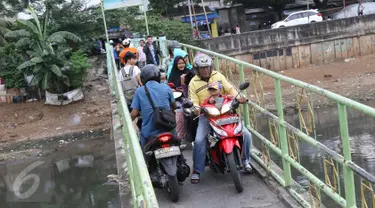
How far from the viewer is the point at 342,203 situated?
360cm

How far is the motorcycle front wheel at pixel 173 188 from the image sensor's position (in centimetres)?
472

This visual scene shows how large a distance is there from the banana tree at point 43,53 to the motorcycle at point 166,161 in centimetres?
1337

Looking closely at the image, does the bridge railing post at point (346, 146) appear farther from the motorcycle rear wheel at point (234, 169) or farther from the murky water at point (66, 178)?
the murky water at point (66, 178)

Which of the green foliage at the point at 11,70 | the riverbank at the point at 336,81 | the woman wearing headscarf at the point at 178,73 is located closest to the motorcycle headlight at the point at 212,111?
the woman wearing headscarf at the point at 178,73

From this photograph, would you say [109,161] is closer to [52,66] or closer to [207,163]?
[52,66]

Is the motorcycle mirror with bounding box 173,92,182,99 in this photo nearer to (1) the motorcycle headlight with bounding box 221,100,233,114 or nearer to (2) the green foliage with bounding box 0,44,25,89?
(1) the motorcycle headlight with bounding box 221,100,233,114

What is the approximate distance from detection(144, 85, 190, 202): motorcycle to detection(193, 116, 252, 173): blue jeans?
21 cm

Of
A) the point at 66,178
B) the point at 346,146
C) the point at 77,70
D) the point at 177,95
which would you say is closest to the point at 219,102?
the point at 177,95

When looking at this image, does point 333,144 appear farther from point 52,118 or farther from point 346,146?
point 52,118

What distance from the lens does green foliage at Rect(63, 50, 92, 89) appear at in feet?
60.1

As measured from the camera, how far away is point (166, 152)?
4.55 m

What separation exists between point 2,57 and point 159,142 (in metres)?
16.2

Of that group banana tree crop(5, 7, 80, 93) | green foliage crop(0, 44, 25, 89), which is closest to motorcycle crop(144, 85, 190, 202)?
banana tree crop(5, 7, 80, 93)

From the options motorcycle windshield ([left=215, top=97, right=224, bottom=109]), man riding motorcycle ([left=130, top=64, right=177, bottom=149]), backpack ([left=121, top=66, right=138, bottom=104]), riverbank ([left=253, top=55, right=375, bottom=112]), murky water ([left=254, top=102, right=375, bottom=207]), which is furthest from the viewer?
riverbank ([left=253, top=55, right=375, bottom=112])
